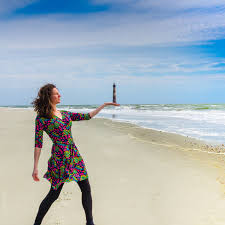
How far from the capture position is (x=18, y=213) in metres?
A: 4.08

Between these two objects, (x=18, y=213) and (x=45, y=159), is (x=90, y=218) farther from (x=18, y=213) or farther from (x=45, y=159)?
(x=45, y=159)

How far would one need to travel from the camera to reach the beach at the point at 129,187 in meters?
3.98

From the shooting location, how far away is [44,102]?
10.1 ft

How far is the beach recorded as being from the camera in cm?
398

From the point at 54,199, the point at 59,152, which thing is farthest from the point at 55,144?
the point at 54,199

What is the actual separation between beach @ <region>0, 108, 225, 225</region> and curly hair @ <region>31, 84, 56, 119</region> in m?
1.89

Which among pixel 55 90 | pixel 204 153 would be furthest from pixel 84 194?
pixel 204 153

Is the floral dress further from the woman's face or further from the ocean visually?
the ocean

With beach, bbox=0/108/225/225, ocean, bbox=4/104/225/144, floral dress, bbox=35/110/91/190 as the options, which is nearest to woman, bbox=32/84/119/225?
floral dress, bbox=35/110/91/190

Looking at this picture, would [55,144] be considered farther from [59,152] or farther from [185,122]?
[185,122]

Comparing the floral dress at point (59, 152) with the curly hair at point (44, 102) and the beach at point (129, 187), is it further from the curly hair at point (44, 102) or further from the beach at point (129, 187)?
the beach at point (129, 187)

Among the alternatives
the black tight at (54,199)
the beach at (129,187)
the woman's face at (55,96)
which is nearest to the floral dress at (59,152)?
the black tight at (54,199)

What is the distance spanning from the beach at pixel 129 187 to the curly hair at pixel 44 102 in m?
1.89

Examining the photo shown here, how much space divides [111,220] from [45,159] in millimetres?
3693
